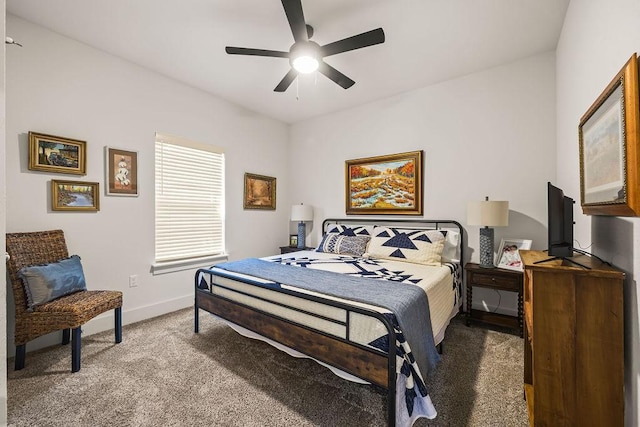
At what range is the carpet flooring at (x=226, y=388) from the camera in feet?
5.40

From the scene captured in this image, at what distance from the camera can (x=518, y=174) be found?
3004 millimetres

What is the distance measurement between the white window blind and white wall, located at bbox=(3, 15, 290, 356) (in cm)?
11

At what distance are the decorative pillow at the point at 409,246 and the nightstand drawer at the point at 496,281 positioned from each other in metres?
0.38

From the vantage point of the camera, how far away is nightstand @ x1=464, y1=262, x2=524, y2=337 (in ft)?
8.82

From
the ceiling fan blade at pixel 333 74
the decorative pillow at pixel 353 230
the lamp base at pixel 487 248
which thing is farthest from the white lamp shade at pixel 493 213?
the ceiling fan blade at pixel 333 74

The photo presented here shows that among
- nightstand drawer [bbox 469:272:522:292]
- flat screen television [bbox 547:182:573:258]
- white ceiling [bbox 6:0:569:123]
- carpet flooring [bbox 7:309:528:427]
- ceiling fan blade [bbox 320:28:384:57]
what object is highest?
white ceiling [bbox 6:0:569:123]

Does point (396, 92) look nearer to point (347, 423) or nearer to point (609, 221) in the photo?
point (609, 221)

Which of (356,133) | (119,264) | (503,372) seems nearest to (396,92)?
(356,133)

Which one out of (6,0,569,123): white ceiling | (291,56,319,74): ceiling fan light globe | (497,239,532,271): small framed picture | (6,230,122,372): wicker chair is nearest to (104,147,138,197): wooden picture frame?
(6,230,122,372): wicker chair

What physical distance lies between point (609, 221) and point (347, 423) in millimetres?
1799

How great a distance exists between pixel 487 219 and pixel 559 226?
4.11 ft

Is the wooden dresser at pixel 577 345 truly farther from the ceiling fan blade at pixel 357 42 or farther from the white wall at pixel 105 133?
the white wall at pixel 105 133

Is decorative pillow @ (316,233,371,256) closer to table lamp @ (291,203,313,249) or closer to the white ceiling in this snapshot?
table lamp @ (291,203,313,249)

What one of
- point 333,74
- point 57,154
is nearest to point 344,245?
point 333,74
